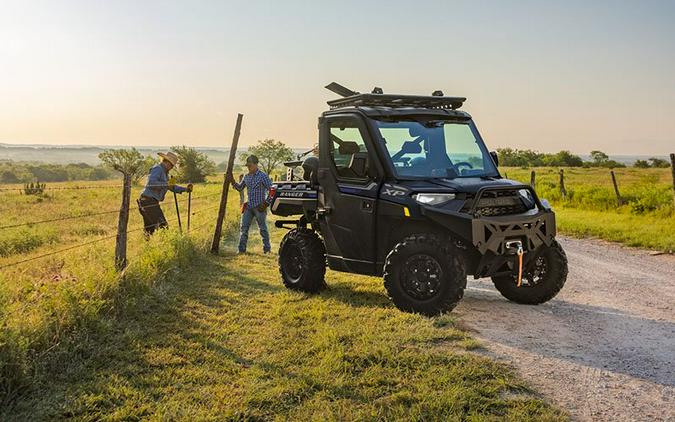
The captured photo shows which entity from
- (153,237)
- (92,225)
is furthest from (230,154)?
(92,225)

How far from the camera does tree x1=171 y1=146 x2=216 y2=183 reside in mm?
69062

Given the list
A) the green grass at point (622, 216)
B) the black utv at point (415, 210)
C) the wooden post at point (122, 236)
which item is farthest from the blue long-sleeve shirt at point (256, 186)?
the green grass at point (622, 216)

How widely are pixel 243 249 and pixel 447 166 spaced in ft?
20.8

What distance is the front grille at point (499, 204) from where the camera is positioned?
22.6 feet

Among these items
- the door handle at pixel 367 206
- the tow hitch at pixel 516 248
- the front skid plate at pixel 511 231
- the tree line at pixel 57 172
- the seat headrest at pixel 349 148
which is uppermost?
the seat headrest at pixel 349 148

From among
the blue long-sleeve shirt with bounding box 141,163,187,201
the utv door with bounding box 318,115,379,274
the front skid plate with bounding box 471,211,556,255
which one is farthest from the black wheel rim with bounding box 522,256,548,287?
the blue long-sleeve shirt with bounding box 141,163,187,201

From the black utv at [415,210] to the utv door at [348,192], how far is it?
0.05ft

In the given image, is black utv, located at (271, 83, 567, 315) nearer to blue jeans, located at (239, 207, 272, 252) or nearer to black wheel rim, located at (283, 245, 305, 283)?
black wheel rim, located at (283, 245, 305, 283)

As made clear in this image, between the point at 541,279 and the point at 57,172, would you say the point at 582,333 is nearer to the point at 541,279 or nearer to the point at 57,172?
the point at 541,279

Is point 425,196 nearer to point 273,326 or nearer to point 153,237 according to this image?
point 273,326

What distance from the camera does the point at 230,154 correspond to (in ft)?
41.6

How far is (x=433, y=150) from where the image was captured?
7.75 meters

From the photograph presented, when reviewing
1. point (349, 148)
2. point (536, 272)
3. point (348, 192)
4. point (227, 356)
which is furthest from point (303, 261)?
point (536, 272)

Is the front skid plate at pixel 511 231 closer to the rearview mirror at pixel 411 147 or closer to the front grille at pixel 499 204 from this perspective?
the front grille at pixel 499 204
